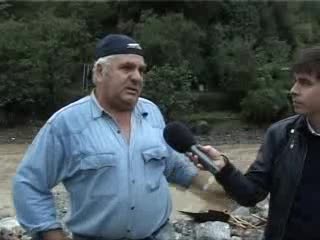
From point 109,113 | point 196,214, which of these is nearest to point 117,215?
point 109,113

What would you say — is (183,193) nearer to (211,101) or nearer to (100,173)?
(100,173)

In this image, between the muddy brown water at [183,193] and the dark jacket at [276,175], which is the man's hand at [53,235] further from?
the muddy brown water at [183,193]

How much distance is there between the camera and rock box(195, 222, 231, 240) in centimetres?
648

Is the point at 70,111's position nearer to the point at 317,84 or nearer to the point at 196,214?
the point at 317,84

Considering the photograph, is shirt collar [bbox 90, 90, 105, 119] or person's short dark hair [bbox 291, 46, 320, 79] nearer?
person's short dark hair [bbox 291, 46, 320, 79]

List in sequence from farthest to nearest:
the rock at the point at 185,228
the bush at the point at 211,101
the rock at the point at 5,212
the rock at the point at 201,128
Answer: the bush at the point at 211,101 < the rock at the point at 201,128 < the rock at the point at 5,212 < the rock at the point at 185,228

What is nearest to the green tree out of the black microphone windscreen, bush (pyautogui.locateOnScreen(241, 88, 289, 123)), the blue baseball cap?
bush (pyautogui.locateOnScreen(241, 88, 289, 123))

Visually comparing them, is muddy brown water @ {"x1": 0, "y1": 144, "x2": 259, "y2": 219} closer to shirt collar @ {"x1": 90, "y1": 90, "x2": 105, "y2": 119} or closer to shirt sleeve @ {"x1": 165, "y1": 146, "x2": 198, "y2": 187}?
shirt sleeve @ {"x1": 165, "y1": 146, "x2": 198, "y2": 187}

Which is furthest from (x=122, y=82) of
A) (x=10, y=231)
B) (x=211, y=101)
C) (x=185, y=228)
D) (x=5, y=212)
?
(x=211, y=101)

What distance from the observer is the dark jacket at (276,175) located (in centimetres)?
244

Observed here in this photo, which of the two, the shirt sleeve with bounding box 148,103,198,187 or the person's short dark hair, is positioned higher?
the person's short dark hair

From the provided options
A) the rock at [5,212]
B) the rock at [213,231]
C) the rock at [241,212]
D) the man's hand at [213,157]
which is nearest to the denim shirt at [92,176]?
the man's hand at [213,157]

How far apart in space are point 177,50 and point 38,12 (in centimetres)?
483

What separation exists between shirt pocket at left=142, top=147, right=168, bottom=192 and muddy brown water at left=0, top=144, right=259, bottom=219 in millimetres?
2135
